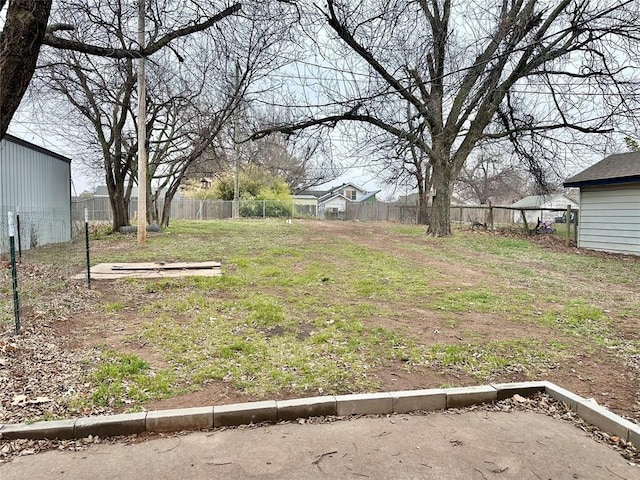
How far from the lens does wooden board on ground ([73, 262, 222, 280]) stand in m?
7.06

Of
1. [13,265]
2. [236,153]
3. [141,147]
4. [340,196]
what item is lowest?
[13,265]

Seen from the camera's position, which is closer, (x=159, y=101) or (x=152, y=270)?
(x=152, y=270)

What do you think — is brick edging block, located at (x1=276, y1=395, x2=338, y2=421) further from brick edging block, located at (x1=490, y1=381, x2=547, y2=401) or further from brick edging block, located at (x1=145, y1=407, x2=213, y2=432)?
brick edging block, located at (x1=490, y1=381, x2=547, y2=401)

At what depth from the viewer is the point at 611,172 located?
446 inches

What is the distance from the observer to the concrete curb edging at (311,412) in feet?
8.03

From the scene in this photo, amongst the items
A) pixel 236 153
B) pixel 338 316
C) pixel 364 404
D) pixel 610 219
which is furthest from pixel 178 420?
pixel 236 153

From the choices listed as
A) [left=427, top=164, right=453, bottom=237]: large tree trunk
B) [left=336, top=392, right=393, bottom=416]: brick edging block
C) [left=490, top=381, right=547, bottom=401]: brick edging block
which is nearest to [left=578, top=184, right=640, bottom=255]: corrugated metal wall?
[left=427, top=164, right=453, bottom=237]: large tree trunk

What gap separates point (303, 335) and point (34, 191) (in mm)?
10815

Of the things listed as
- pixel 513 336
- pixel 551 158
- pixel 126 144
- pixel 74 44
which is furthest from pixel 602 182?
pixel 126 144

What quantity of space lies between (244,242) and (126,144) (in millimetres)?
6118

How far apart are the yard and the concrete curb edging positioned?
0.61ft

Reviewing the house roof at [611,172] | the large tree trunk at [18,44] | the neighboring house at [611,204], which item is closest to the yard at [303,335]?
the large tree trunk at [18,44]

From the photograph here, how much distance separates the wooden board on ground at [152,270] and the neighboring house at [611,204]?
10.4 meters

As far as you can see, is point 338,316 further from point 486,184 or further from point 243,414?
point 486,184
